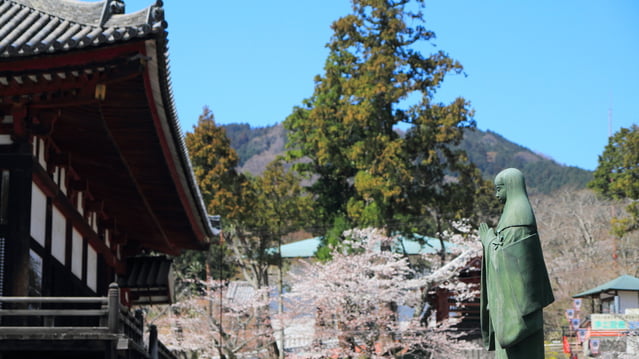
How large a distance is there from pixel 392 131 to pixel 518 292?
86.6 feet

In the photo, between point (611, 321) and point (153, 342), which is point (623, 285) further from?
point (153, 342)

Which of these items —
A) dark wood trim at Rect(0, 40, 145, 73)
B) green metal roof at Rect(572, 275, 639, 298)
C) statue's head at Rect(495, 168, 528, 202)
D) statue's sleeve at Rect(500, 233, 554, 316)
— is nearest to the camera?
statue's sleeve at Rect(500, 233, 554, 316)

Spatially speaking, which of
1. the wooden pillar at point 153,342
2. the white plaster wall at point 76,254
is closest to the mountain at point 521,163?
the wooden pillar at point 153,342

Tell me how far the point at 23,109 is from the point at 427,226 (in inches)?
945

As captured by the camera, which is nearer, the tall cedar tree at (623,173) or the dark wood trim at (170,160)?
the dark wood trim at (170,160)

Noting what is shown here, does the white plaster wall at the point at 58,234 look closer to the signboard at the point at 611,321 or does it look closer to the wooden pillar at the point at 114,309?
the wooden pillar at the point at 114,309

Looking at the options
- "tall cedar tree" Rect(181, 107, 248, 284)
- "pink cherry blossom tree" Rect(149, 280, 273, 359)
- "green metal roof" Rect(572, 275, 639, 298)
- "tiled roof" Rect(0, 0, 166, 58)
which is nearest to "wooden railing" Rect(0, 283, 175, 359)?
"tiled roof" Rect(0, 0, 166, 58)

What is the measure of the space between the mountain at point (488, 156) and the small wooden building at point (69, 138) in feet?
231

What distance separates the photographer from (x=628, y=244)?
44.5 metres

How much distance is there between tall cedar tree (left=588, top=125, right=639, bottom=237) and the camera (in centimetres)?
3756

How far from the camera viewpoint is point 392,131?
33312 mm

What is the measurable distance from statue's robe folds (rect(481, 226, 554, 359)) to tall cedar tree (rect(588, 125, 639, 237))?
31.9 m

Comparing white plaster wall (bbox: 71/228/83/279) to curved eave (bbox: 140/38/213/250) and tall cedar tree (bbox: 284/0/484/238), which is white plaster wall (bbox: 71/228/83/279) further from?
tall cedar tree (bbox: 284/0/484/238)

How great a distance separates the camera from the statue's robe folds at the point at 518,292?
23.2ft
